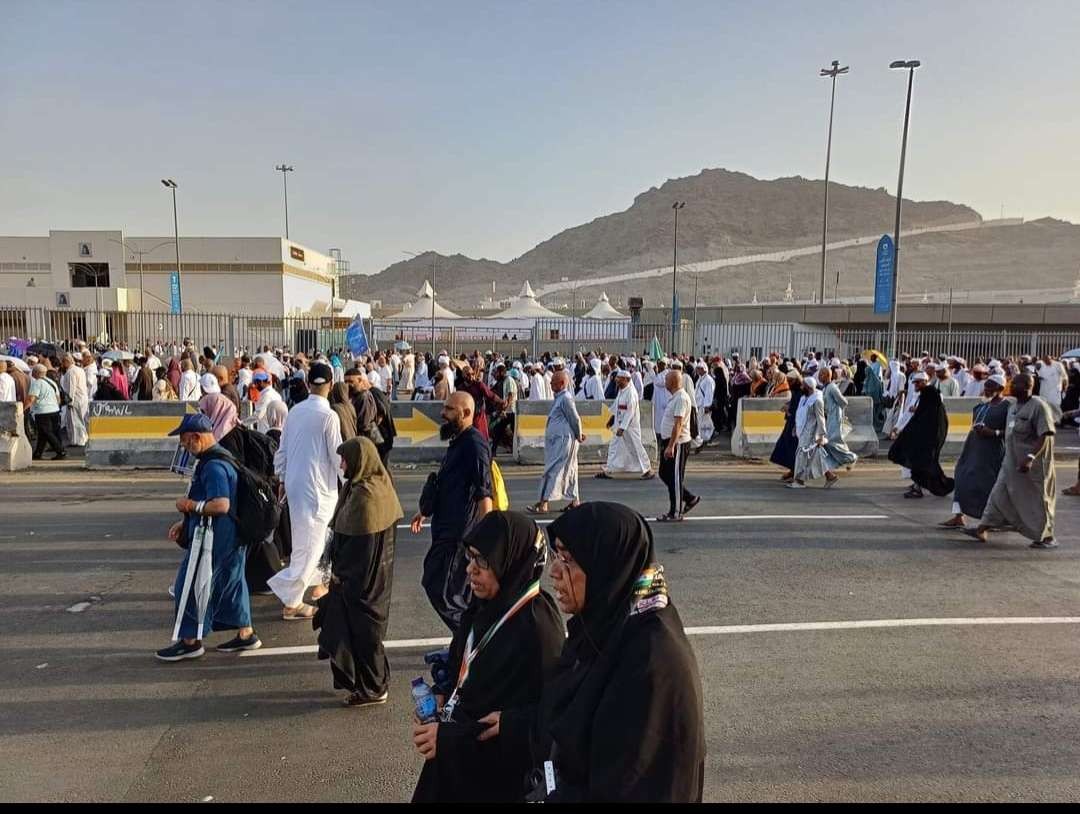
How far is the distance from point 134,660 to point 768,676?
429 cm

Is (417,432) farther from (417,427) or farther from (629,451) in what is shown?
(629,451)

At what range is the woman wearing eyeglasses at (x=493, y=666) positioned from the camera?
2.54 meters

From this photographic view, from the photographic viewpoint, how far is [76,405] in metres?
14.8

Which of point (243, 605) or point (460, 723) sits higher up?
point (460, 723)

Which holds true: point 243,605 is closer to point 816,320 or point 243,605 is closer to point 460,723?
point 460,723

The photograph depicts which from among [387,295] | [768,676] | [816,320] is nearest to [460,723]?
[768,676]

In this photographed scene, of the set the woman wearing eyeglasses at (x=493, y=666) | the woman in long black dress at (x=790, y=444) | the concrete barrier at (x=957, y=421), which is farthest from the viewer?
the concrete barrier at (x=957, y=421)

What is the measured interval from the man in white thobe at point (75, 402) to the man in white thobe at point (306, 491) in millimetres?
11098

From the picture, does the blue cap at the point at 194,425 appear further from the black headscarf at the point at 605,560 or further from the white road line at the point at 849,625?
the black headscarf at the point at 605,560

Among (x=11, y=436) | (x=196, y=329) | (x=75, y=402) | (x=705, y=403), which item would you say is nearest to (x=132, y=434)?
(x=11, y=436)

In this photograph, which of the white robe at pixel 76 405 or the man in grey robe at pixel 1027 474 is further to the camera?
the white robe at pixel 76 405

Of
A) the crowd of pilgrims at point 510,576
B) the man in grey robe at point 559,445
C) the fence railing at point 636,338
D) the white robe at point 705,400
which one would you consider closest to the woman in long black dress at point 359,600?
the crowd of pilgrims at point 510,576

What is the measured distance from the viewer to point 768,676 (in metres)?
5.02

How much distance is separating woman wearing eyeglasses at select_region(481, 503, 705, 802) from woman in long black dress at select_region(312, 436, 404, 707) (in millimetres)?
2301
